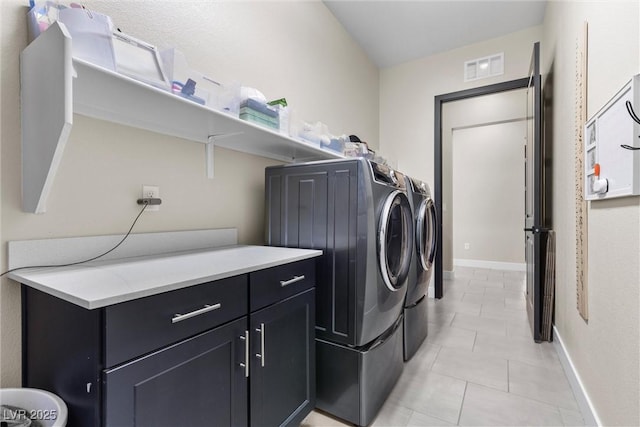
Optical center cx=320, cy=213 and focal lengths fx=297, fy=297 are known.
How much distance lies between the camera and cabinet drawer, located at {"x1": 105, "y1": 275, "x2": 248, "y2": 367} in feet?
2.34

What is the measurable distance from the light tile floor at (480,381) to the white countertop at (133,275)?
99cm

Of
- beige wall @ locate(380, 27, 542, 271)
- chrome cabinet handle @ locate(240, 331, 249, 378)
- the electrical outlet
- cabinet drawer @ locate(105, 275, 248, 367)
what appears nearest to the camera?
cabinet drawer @ locate(105, 275, 248, 367)

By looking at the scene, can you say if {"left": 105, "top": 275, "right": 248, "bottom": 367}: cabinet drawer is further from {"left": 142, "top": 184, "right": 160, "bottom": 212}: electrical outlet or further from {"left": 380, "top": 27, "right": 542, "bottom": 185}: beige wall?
{"left": 380, "top": 27, "right": 542, "bottom": 185}: beige wall

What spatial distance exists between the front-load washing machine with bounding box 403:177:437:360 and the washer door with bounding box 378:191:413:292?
0.67 feet

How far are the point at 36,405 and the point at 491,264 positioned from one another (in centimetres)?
607

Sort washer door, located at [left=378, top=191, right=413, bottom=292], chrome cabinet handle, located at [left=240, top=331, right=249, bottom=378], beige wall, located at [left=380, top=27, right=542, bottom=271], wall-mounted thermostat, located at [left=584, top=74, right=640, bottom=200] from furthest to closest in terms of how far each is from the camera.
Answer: beige wall, located at [left=380, top=27, right=542, bottom=271] < washer door, located at [left=378, top=191, right=413, bottom=292] < chrome cabinet handle, located at [left=240, top=331, right=249, bottom=378] < wall-mounted thermostat, located at [left=584, top=74, right=640, bottom=200]

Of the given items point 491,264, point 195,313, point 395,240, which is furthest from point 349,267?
point 491,264

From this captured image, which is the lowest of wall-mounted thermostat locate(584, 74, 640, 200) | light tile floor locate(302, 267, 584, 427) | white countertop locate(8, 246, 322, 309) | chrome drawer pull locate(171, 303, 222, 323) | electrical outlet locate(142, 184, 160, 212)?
light tile floor locate(302, 267, 584, 427)

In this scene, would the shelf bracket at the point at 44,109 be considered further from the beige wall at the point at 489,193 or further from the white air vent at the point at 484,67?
the beige wall at the point at 489,193

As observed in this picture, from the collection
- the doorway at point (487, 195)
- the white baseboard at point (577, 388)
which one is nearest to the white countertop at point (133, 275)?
the white baseboard at point (577, 388)

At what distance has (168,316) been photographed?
2.70ft

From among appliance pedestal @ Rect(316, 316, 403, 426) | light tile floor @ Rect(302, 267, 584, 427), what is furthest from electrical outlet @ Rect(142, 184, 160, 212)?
light tile floor @ Rect(302, 267, 584, 427)

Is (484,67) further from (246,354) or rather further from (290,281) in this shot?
(246,354)

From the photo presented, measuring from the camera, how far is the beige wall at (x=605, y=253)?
3.29ft
